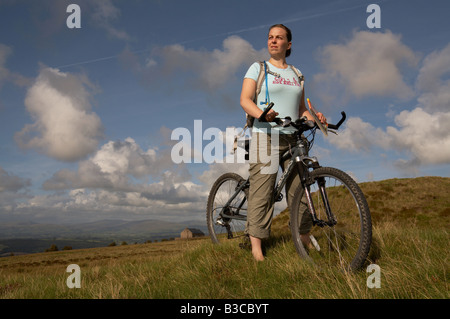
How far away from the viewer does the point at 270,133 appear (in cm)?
477

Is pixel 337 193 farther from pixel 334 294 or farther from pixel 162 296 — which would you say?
pixel 162 296

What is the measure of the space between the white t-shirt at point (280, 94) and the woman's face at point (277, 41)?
0.80 ft

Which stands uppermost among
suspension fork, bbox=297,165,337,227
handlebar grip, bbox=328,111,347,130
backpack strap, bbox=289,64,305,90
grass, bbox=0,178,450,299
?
backpack strap, bbox=289,64,305,90

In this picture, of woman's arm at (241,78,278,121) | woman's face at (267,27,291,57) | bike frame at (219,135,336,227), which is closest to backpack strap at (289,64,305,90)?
woman's face at (267,27,291,57)

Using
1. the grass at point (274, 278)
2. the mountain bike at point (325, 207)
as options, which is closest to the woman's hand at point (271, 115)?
the mountain bike at point (325, 207)

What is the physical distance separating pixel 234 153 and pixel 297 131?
128 cm

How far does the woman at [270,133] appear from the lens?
4.65 metres

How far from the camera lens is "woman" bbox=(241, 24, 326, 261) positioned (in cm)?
465

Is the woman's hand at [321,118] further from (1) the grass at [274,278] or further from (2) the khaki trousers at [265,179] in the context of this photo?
(1) the grass at [274,278]

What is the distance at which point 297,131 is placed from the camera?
4.51 meters

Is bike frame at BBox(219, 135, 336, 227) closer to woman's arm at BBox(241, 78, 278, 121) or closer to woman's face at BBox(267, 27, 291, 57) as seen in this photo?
woman's arm at BBox(241, 78, 278, 121)

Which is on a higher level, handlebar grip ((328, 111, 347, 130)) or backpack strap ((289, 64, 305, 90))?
backpack strap ((289, 64, 305, 90))

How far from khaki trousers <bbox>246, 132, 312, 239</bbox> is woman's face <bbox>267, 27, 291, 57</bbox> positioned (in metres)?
1.36
